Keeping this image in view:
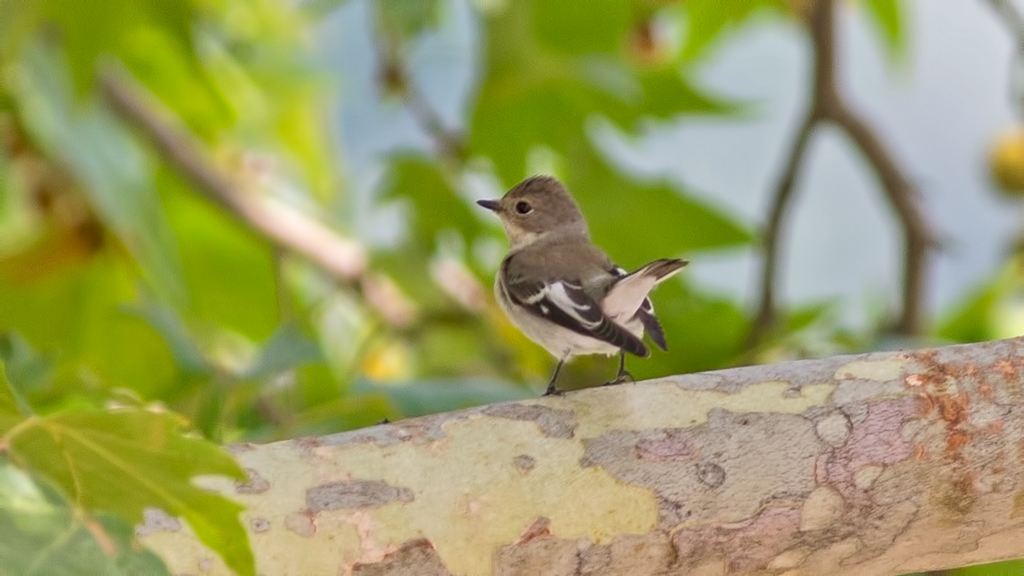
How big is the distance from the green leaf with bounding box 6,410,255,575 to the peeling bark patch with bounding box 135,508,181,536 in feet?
0.27

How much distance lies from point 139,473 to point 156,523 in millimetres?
107

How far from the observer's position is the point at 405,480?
1054mm

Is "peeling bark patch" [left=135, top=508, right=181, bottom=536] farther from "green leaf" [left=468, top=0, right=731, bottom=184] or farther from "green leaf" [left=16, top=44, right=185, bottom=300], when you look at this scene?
"green leaf" [left=468, top=0, right=731, bottom=184]

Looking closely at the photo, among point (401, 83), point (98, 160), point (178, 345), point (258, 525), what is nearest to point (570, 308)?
point (258, 525)

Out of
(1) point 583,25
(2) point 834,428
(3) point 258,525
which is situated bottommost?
(3) point 258,525

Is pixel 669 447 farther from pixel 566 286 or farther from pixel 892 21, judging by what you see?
pixel 892 21

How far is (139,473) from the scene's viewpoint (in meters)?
0.90

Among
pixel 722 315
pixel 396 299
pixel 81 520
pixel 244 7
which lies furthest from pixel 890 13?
pixel 81 520

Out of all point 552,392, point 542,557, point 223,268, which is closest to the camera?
point 542,557

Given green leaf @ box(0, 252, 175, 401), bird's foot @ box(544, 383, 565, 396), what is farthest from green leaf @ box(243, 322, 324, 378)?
green leaf @ box(0, 252, 175, 401)

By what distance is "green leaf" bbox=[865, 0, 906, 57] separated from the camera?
2.60 m

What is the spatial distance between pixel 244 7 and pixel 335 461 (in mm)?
2458

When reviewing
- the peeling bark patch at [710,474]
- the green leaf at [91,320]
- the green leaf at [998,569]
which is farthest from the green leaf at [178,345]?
the green leaf at [998,569]

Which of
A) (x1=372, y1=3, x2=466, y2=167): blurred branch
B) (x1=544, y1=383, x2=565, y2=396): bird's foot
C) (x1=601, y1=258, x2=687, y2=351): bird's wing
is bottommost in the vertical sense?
(x1=544, y1=383, x2=565, y2=396): bird's foot
